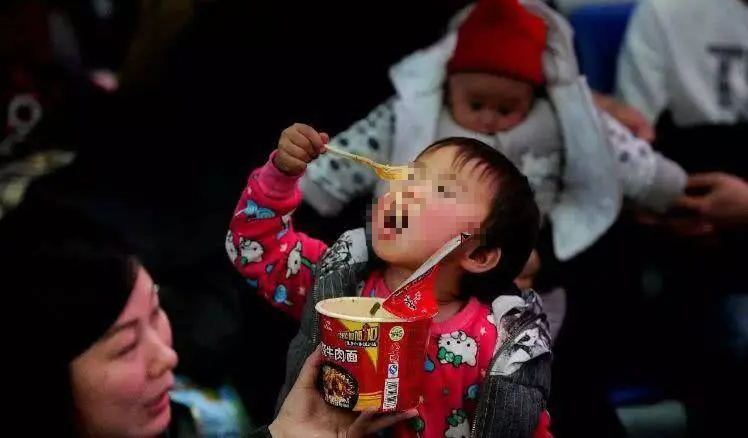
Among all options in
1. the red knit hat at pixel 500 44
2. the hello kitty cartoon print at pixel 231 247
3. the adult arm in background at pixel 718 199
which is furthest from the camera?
the adult arm in background at pixel 718 199

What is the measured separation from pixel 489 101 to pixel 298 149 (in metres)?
0.21

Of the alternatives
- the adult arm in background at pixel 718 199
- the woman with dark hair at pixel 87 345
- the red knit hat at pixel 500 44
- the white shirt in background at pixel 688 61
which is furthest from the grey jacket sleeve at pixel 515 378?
the white shirt in background at pixel 688 61

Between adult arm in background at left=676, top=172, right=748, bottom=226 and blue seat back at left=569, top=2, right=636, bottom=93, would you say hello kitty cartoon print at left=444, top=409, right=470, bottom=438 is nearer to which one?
adult arm in background at left=676, top=172, right=748, bottom=226

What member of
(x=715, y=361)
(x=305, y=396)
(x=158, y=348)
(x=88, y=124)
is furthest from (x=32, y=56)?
(x=715, y=361)

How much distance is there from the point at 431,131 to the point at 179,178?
0.23 meters

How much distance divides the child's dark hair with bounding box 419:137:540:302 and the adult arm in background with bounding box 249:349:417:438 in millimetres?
121

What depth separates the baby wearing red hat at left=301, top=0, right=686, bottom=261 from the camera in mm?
781

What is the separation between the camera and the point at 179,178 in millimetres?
812

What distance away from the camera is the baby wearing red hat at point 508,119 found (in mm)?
781

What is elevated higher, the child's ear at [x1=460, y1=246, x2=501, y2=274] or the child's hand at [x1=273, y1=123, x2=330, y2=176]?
the child's hand at [x1=273, y1=123, x2=330, y2=176]

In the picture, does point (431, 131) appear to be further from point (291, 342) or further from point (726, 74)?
point (726, 74)

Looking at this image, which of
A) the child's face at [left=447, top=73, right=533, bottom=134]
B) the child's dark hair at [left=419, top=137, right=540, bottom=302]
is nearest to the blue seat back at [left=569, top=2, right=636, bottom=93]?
the child's face at [left=447, top=73, right=533, bottom=134]

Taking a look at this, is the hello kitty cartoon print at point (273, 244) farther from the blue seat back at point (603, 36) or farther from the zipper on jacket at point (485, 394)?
the blue seat back at point (603, 36)

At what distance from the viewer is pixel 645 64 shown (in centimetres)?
124
